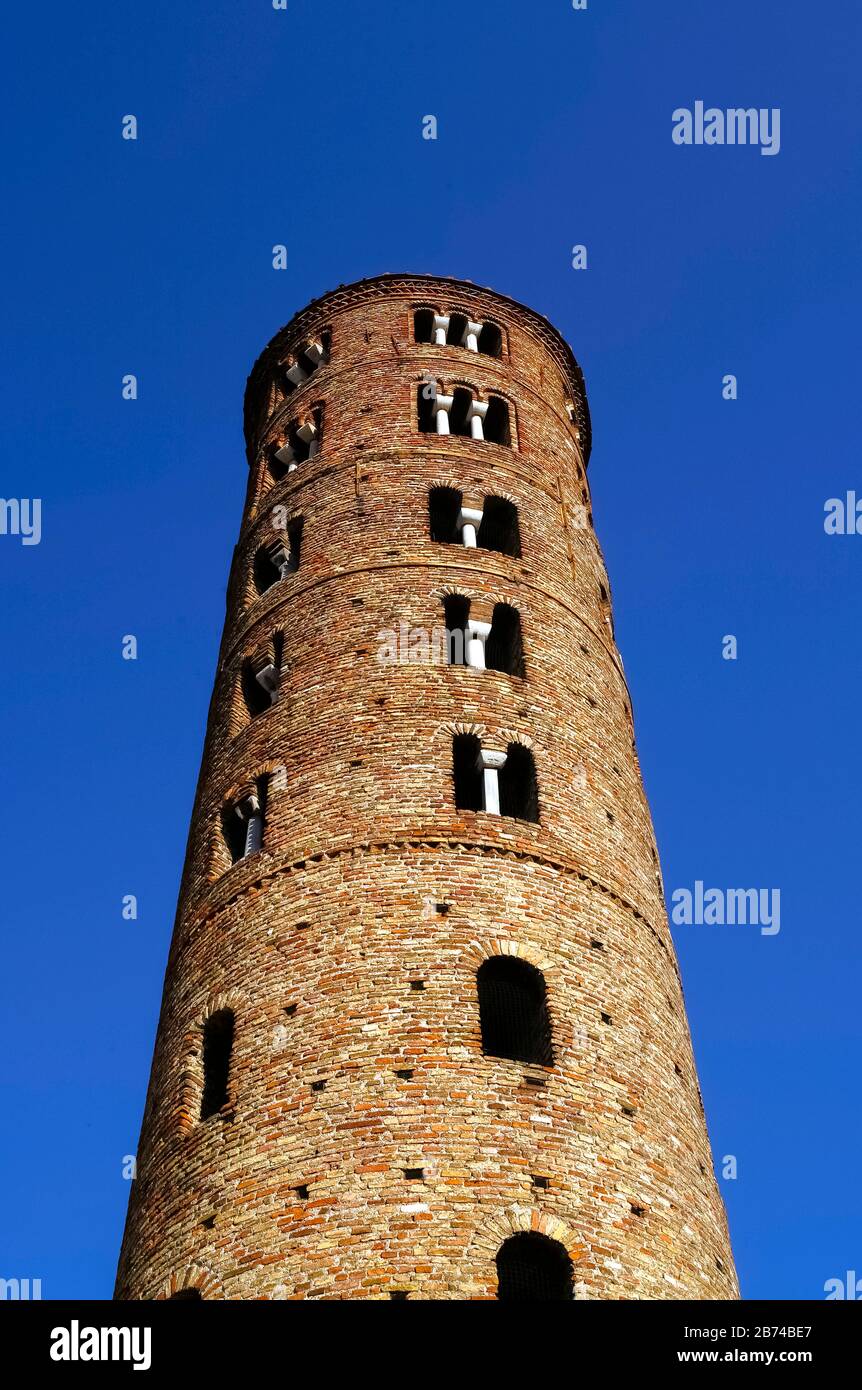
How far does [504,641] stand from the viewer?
22.2 meters

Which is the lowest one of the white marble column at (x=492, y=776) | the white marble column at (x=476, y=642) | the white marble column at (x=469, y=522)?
the white marble column at (x=492, y=776)

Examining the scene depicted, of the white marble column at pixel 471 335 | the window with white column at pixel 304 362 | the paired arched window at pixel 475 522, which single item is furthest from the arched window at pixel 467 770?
the window with white column at pixel 304 362

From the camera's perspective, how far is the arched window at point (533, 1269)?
46.6 ft

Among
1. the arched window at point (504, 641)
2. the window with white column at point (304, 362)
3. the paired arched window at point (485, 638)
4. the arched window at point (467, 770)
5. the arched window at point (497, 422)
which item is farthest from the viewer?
the window with white column at point (304, 362)

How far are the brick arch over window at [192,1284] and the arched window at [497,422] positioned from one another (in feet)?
49.8

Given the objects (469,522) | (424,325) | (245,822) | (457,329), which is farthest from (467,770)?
(424,325)

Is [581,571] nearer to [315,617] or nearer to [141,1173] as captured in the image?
[315,617]

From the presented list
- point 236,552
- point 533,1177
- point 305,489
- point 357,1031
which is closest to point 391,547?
point 305,489

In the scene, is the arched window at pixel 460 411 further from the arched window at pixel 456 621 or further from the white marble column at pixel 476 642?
the white marble column at pixel 476 642

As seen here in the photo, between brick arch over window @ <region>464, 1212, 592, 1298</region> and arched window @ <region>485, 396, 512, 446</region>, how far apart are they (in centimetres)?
1487

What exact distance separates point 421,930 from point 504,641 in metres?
6.24

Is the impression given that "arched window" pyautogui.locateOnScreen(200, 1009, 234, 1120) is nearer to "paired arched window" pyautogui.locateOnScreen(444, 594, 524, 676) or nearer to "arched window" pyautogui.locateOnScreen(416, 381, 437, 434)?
"paired arched window" pyautogui.locateOnScreen(444, 594, 524, 676)

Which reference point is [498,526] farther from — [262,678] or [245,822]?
[245,822]
